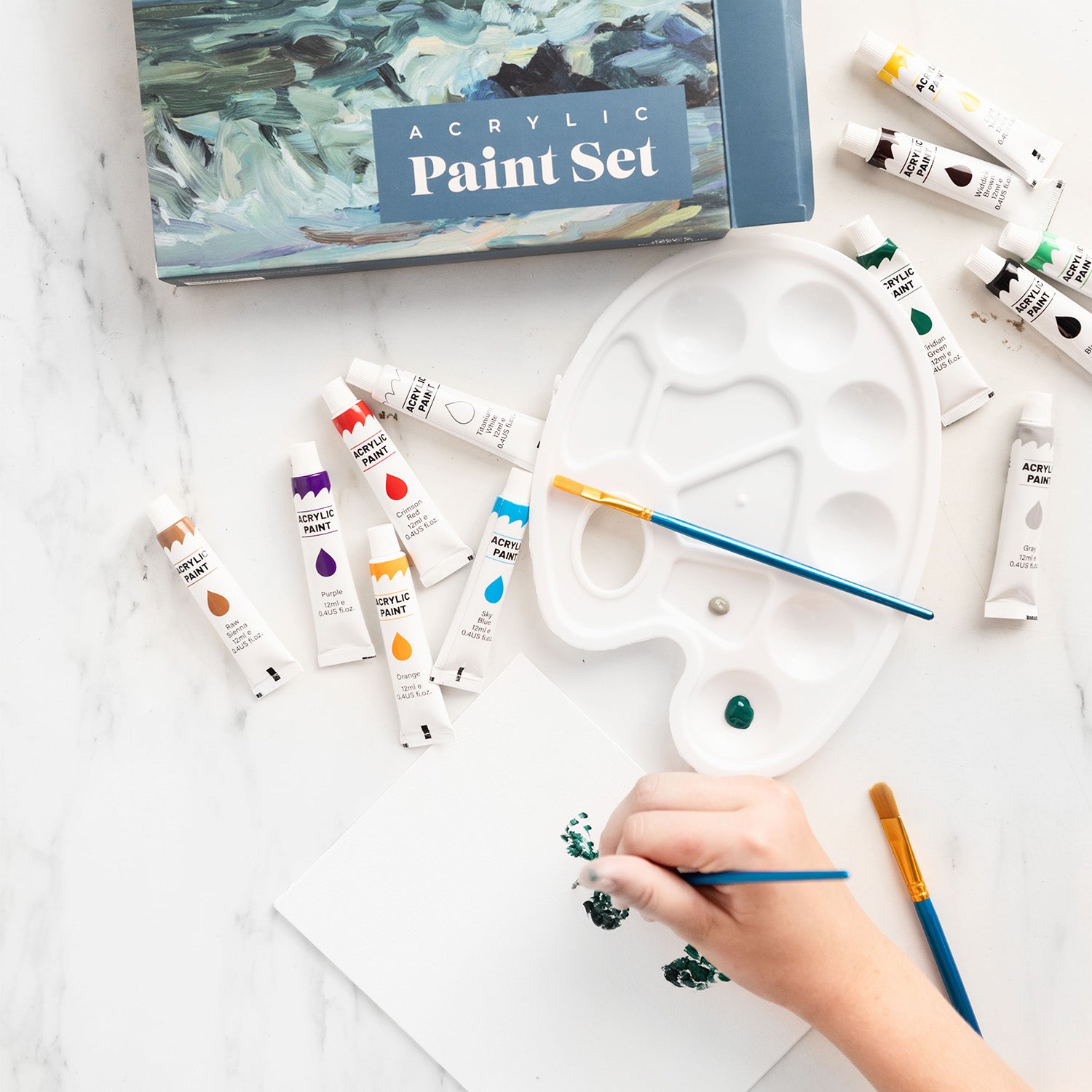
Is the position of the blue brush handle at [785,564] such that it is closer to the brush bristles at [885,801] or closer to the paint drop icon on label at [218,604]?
the brush bristles at [885,801]

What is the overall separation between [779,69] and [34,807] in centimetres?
80

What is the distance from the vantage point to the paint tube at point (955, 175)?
26.7 inches

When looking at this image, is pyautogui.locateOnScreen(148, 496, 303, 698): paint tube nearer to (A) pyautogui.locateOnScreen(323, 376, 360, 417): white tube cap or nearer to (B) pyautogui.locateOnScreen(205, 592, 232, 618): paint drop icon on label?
(B) pyautogui.locateOnScreen(205, 592, 232, 618): paint drop icon on label

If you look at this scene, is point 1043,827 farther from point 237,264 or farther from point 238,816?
point 237,264

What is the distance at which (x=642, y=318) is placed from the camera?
69cm

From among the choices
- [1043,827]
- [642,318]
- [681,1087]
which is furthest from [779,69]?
[681,1087]

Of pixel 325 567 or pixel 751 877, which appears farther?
pixel 325 567

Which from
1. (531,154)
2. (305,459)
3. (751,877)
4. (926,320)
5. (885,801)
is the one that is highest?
(531,154)

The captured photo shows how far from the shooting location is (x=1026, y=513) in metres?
0.69

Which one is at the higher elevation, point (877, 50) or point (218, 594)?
point (877, 50)

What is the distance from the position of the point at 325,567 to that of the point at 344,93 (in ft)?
1.12

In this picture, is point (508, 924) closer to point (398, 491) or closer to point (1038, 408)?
point (398, 491)

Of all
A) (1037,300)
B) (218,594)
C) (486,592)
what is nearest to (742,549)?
(486,592)

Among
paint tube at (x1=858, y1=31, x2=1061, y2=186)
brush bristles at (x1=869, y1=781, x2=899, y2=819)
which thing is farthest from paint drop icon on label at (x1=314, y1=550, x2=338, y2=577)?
paint tube at (x1=858, y1=31, x2=1061, y2=186)
